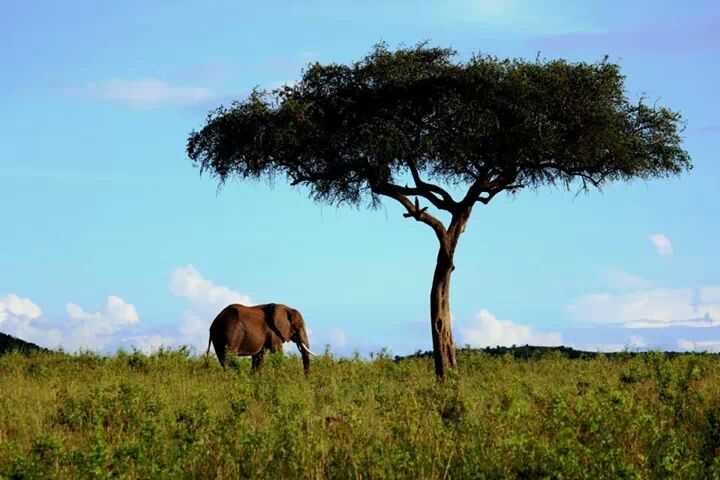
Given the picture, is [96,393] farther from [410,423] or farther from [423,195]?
[423,195]

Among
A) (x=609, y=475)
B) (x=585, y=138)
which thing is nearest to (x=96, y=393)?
(x=609, y=475)

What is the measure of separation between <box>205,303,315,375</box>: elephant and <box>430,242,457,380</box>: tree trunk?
12.6 ft

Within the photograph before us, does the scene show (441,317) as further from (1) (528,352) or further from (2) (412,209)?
(1) (528,352)

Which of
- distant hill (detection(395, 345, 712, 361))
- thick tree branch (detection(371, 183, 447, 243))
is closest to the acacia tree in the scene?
thick tree branch (detection(371, 183, 447, 243))

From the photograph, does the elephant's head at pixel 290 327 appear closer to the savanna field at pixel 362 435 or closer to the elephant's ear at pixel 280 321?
the elephant's ear at pixel 280 321

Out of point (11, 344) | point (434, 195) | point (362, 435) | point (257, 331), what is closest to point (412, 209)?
point (434, 195)

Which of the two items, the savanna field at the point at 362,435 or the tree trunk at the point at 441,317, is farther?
the tree trunk at the point at 441,317

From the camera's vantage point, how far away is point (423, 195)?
94.1 ft

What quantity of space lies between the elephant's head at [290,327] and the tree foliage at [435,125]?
4111mm

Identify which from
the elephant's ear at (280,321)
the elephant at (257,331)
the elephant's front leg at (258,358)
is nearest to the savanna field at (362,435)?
the elephant at (257,331)

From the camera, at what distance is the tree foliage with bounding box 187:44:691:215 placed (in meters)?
26.8

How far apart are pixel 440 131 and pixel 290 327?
7.26m

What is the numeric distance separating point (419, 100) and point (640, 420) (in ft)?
57.3

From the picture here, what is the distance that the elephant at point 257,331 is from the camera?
27.0 metres
